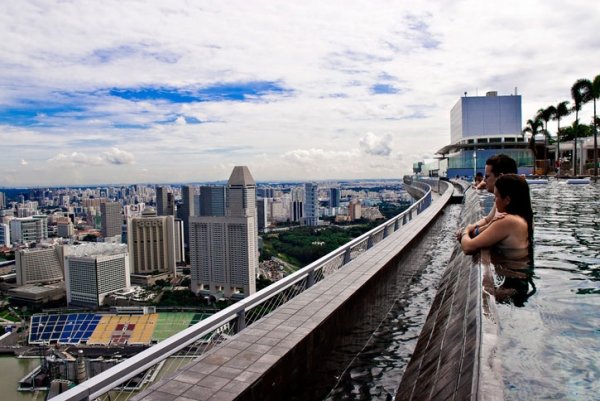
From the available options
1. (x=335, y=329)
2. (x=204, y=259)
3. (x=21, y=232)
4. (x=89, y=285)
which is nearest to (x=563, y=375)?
(x=335, y=329)

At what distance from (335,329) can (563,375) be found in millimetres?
2480

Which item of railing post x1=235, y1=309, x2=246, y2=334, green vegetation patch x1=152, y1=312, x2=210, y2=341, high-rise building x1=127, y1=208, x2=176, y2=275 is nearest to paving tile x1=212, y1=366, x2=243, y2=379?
railing post x1=235, y1=309, x2=246, y2=334

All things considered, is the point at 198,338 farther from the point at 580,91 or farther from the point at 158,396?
the point at 580,91

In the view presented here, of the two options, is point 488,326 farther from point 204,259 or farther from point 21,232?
point 21,232

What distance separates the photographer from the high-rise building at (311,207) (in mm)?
83250

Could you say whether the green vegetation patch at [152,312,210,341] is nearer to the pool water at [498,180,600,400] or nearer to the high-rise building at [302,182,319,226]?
the pool water at [498,180,600,400]

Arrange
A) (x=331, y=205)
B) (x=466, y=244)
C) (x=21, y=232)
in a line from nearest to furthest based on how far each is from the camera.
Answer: (x=466, y=244)
(x=21, y=232)
(x=331, y=205)

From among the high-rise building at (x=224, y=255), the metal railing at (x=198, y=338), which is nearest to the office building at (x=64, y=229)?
the high-rise building at (x=224, y=255)

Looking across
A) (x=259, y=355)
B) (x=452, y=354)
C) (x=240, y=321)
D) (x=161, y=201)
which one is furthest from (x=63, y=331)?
(x=161, y=201)

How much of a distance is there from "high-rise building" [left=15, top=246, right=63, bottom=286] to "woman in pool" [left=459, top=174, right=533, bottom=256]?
61.6 m

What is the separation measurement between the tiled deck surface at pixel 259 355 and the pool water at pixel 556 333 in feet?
4.74

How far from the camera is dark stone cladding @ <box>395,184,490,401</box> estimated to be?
224 cm

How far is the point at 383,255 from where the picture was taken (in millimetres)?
6992

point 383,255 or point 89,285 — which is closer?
point 383,255
